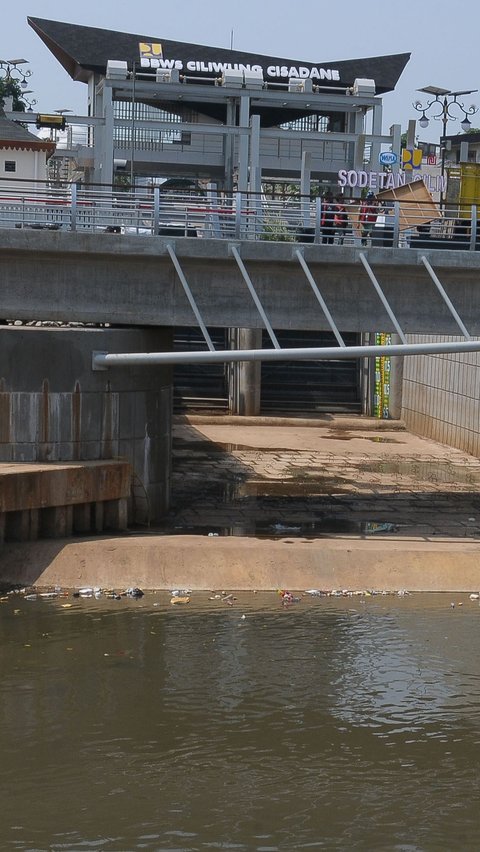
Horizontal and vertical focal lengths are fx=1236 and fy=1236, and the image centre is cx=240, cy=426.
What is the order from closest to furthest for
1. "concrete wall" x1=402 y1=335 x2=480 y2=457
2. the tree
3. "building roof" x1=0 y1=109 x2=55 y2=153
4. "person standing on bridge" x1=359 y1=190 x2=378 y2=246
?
"person standing on bridge" x1=359 y1=190 x2=378 y2=246, "concrete wall" x1=402 y1=335 x2=480 y2=457, "building roof" x1=0 y1=109 x2=55 y2=153, the tree

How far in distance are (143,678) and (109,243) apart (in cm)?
1023

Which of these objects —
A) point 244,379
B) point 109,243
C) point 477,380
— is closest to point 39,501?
point 109,243

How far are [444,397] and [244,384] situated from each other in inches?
327

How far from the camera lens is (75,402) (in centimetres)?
2409

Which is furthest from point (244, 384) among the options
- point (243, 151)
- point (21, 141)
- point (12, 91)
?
point (12, 91)

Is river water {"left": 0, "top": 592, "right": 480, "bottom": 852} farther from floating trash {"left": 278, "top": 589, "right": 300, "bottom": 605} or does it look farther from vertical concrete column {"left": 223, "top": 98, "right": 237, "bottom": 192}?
vertical concrete column {"left": 223, "top": 98, "right": 237, "bottom": 192}

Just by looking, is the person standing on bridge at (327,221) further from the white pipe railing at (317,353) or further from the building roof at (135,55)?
the building roof at (135,55)

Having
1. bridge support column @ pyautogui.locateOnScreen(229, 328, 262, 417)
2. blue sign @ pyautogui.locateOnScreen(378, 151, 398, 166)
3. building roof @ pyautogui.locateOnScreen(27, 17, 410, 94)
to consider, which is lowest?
bridge support column @ pyautogui.locateOnScreen(229, 328, 262, 417)

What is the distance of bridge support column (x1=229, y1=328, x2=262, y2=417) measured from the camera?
43.8m

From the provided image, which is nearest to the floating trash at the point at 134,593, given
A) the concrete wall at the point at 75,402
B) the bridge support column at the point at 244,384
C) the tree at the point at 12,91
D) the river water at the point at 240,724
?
the river water at the point at 240,724

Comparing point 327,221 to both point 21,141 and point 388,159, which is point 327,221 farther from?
point 21,141

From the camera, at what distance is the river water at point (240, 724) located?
1250 centimetres

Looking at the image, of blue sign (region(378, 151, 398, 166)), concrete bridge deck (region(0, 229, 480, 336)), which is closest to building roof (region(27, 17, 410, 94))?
blue sign (region(378, 151, 398, 166))

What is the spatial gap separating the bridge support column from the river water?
22.9 metres
